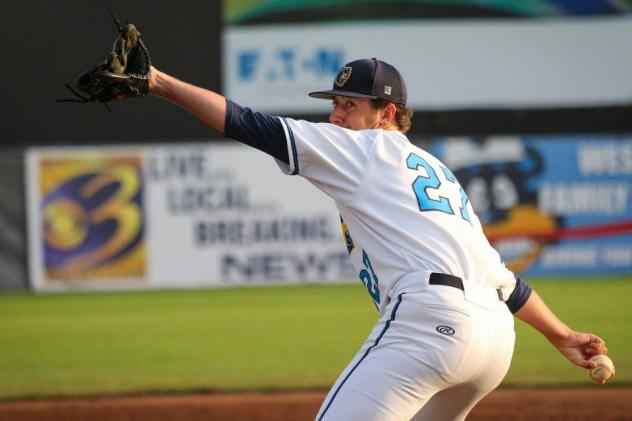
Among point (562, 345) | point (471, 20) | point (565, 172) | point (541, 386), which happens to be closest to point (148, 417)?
point (541, 386)

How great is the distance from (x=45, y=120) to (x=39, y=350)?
5717 millimetres

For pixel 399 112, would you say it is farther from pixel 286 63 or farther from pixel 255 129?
pixel 286 63

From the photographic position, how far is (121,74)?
9.32 feet

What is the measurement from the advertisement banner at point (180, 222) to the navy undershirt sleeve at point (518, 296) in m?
7.83

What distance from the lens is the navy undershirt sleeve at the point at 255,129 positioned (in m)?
2.90

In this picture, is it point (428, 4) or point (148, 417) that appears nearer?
point (148, 417)

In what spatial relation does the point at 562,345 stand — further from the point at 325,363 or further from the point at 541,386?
the point at 325,363

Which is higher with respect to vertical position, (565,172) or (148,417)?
(565,172)

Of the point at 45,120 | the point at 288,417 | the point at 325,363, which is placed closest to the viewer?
the point at 288,417

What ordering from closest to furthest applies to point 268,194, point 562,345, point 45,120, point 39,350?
point 562,345
point 39,350
point 268,194
point 45,120

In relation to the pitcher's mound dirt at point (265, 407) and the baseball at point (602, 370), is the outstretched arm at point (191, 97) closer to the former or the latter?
the baseball at point (602, 370)

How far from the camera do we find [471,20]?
15281 millimetres

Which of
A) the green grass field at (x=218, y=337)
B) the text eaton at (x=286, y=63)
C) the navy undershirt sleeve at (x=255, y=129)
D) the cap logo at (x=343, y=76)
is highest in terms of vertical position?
the text eaton at (x=286, y=63)

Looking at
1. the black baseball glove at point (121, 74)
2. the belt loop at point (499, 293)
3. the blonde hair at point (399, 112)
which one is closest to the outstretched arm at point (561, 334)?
the belt loop at point (499, 293)
